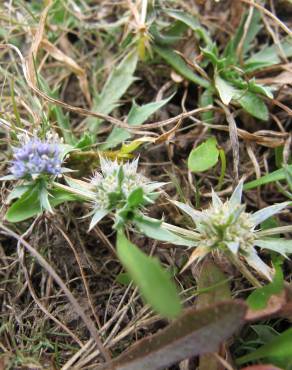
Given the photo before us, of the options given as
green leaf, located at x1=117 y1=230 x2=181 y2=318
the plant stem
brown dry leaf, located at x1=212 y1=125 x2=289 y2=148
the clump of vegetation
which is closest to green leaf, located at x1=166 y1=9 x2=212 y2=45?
the clump of vegetation

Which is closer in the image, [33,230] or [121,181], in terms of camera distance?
[121,181]

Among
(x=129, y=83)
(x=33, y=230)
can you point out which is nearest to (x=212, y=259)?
(x=33, y=230)

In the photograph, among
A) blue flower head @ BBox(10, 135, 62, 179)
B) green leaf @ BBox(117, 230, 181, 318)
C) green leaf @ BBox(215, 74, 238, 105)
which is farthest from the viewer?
green leaf @ BBox(215, 74, 238, 105)

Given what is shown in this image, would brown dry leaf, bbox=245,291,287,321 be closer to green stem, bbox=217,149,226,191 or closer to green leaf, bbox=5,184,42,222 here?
green stem, bbox=217,149,226,191

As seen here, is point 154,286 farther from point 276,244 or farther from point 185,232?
point 276,244

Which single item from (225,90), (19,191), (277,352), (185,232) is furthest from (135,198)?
(225,90)

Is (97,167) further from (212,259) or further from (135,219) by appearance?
(212,259)

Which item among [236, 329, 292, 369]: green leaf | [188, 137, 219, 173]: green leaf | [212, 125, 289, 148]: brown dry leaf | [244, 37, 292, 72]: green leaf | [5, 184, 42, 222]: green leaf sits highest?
[5, 184, 42, 222]: green leaf
